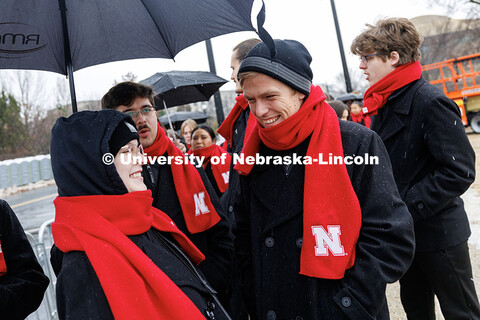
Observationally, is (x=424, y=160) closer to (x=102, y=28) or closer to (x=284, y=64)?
(x=284, y=64)

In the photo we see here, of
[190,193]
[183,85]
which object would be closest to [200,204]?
[190,193]

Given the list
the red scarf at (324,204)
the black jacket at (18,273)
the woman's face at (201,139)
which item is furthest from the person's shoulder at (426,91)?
the woman's face at (201,139)

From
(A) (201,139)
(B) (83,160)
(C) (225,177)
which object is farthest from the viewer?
(A) (201,139)

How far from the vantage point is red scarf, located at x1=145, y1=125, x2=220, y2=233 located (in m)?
2.58

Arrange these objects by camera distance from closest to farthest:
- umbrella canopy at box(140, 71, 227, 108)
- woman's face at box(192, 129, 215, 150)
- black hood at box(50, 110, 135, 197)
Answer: black hood at box(50, 110, 135, 197) < umbrella canopy at box(140, 71, 227, 108) < woman's face at box(192, 129, 215, 150)

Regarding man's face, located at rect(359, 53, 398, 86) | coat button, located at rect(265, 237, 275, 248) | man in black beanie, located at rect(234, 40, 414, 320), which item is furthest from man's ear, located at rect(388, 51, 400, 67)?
coat button, located at rect(265, 237, 275, 248)

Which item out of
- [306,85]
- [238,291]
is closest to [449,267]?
[238,291]

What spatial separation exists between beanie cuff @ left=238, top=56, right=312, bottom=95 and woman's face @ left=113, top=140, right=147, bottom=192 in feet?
2.13

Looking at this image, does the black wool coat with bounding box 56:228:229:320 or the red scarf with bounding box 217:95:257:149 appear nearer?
the black wool coat with bounding box 56:228:229:320

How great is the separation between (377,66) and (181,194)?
5.24 ft

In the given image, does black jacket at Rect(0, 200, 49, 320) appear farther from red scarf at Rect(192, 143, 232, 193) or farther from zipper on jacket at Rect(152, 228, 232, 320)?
red scarf at Rect(192, 143, 232, 193)

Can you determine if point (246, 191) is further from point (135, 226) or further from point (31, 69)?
point (31, 69)

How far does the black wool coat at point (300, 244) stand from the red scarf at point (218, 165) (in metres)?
2.24

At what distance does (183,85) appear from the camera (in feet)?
15.6
